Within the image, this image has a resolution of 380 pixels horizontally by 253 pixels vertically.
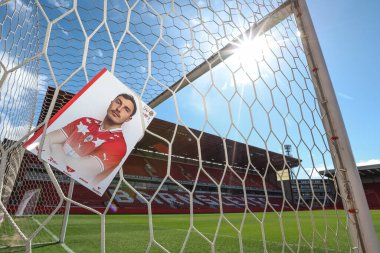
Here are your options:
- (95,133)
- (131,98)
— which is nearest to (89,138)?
(95,133)

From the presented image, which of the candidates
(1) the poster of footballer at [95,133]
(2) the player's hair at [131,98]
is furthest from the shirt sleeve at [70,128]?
(2) the player's hair at [131,98]

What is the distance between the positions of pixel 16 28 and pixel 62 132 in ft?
3.80

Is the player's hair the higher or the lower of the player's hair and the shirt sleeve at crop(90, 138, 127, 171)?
the higher

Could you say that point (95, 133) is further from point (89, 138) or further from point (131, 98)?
point (131, 98)

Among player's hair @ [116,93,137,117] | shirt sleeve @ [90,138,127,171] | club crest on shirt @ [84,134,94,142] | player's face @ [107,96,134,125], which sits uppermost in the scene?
player's hair @ [116,93,137,117]

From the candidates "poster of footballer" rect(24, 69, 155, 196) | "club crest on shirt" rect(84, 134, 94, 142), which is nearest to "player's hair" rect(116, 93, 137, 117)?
"poster of footballer" rect(24, 69, 155, 196)

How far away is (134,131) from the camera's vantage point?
0.60 metres

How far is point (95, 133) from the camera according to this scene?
1.82 feet

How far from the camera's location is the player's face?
→ 0.59m

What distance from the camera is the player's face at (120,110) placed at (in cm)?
59

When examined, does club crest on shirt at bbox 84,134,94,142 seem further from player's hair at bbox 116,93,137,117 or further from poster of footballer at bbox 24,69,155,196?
player's hair at bbox 116,93,137,117

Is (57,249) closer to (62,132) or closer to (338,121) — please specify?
(62,132)

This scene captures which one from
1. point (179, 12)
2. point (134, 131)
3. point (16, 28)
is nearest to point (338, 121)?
point (179, 12)

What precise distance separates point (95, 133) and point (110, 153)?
0.05 metres
